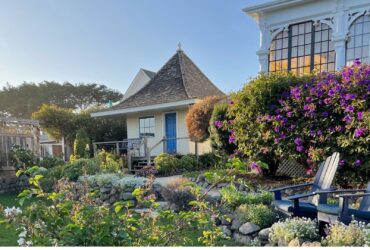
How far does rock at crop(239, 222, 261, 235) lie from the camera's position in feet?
13.4

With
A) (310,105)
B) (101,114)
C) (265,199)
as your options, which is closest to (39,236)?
(265,199)

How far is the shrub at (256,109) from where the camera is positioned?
7.39 metres

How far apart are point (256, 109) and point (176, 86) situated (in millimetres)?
6637

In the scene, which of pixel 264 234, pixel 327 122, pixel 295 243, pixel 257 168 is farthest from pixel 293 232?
pixel 257 168

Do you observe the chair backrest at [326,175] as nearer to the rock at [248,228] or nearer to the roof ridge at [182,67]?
the rock at [248,228]

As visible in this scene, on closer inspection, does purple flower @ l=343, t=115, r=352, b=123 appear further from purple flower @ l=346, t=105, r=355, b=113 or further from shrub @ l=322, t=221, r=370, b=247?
shrub @ l=322, t=221, r=370, b=247

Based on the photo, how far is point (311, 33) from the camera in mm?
11398

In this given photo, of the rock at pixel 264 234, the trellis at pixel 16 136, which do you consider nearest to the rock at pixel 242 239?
the rock at pixel 264 234

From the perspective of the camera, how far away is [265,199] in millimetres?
4922

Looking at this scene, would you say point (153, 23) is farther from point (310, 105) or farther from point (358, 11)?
point (358, 11)

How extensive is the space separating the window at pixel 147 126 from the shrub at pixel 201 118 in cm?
368

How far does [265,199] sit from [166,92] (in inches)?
367

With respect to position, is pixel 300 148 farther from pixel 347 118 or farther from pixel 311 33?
pixel 311 33

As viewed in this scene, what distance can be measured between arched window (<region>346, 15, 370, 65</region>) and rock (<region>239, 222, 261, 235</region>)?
28.1ft
